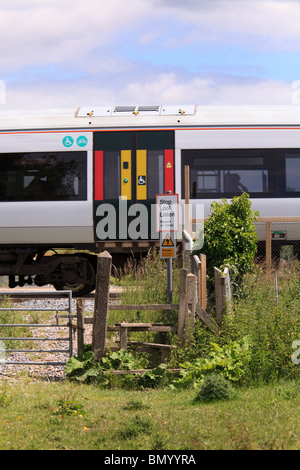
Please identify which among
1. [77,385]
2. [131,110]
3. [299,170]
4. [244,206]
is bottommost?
[77,385]

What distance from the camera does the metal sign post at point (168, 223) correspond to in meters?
10.7

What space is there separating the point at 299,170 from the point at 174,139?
293 centimetres

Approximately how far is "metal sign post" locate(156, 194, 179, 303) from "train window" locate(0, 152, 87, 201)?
4735 mm

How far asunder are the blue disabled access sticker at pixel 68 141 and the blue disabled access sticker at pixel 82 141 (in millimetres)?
143

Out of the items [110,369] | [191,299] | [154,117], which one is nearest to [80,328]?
[110,369]

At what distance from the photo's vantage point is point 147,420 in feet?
22.0

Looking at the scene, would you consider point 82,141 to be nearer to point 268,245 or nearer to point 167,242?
point 268,245

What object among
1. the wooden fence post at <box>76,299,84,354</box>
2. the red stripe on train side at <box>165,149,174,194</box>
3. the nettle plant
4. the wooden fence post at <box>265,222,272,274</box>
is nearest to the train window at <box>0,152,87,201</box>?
the red stripe on train side at <box>165,149,174,194</box>

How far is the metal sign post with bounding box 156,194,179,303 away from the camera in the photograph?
10.7 m

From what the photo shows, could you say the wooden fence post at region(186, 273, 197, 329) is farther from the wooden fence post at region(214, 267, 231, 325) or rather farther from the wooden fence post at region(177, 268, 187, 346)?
the wooden fence post at region(214, 267, 231, 325)

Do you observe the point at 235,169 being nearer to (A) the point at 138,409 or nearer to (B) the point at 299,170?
(B) the point at 299,170
